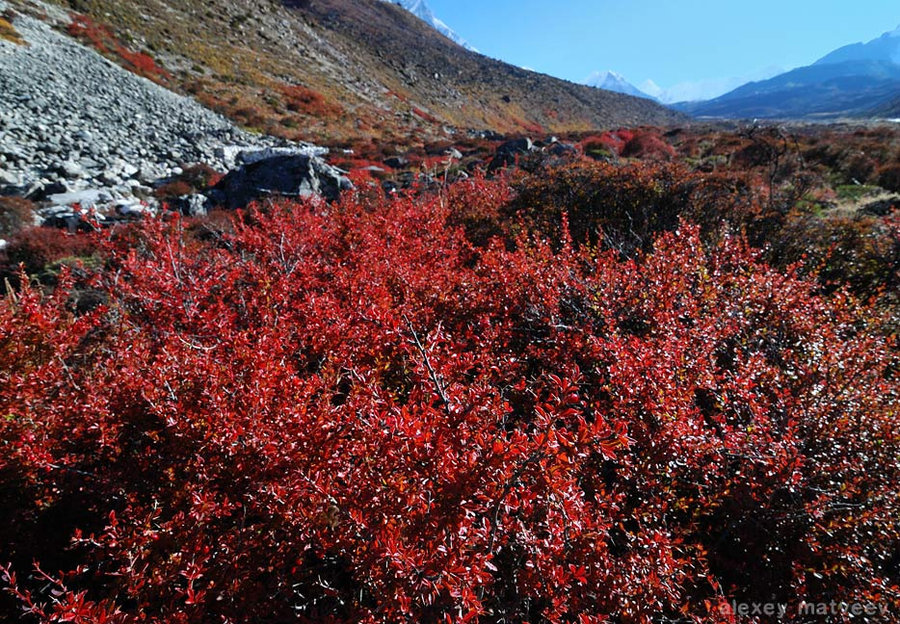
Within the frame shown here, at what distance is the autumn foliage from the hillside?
23.2 meters

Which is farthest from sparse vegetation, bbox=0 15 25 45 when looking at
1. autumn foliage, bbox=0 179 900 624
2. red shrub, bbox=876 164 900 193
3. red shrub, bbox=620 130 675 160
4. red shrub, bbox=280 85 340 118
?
red shrub, bbox=876 164 900 193

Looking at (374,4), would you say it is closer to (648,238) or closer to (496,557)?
(648,238)

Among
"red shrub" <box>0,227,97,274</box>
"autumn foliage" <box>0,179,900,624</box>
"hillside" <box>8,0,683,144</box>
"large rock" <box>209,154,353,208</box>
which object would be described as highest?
"hillside" <box>8,0,683,144</box>

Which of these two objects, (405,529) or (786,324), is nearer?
(405,529)

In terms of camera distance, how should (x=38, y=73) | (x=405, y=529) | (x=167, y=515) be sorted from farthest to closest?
1. (x=38, y=73)
2. (x=167, y=515)
3. (x=405, y=529)

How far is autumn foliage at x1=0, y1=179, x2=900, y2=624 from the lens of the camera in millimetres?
1865

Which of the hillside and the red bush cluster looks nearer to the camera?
Answer: the red bush cluster

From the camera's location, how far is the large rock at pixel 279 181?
11633mm

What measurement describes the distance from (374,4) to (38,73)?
65659mm

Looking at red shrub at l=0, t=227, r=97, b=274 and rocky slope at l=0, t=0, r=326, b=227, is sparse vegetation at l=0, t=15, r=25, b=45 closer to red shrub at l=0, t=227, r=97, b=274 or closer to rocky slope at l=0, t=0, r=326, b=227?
rocky slope at l=0, t=0, r=326, b=227

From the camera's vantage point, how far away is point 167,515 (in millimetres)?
2340

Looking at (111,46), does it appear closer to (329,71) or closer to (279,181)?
(329,71)

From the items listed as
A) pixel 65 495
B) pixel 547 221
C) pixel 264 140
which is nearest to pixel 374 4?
pixel 264 140

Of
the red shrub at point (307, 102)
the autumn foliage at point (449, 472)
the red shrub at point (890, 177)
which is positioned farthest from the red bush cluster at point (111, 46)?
the red shrub at point (890, 177)
